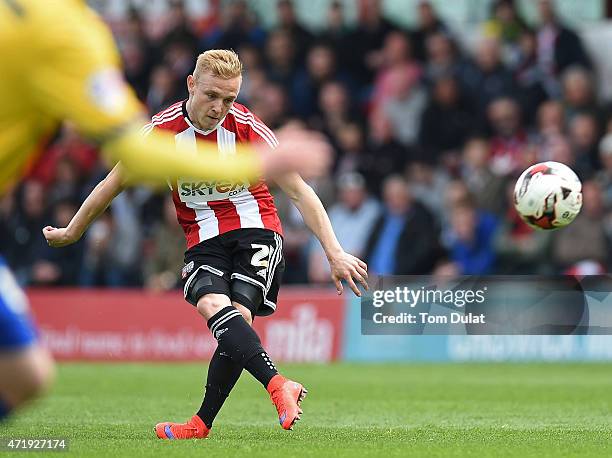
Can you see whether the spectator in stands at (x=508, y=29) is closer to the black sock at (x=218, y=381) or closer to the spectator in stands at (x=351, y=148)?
the spectator in stands at (x=351, y=148)

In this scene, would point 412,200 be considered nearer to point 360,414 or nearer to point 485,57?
point 485,57

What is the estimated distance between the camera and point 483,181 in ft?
54.0

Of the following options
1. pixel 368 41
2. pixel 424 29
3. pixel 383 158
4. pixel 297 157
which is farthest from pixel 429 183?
pixel 297 157

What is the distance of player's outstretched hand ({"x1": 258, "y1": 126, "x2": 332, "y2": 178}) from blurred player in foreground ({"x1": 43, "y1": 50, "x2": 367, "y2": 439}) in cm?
287

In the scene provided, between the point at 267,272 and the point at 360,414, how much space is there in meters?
2.27

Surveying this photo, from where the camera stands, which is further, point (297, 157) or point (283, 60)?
point (283, 60)

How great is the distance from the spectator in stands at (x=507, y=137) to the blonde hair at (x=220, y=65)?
30.4 ft

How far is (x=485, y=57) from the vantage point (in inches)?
702

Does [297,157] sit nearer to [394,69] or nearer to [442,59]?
[442,59]

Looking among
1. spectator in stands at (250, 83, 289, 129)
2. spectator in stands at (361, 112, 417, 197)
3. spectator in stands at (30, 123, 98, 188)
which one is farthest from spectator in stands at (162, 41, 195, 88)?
spectator in stands at (361, 112, 417, 197)

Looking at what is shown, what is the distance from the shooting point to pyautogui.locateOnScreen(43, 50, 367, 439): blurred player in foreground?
779 centimetres

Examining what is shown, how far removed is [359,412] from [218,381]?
232 centimetres

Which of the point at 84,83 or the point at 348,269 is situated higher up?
the point at 84,83

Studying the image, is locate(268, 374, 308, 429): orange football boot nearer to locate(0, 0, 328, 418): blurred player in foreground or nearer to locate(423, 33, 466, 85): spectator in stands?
locate(0, 0, 328, 418): blurred player in foreground
